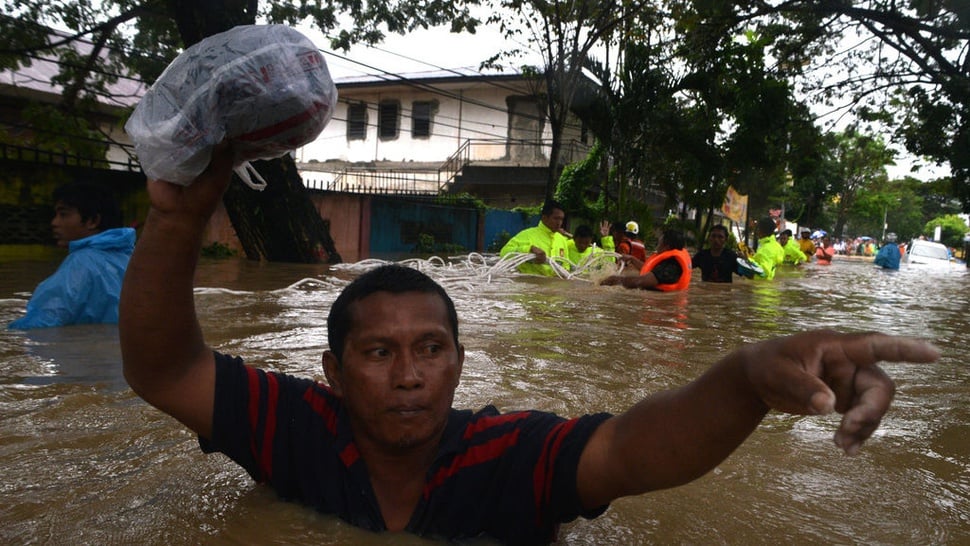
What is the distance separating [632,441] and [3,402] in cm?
288

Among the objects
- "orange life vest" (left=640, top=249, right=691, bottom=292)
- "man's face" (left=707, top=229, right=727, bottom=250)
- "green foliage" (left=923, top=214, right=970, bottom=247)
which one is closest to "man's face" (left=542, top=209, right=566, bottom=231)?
"orange life vest" (left=640, top=249, right=691, bottom=292)

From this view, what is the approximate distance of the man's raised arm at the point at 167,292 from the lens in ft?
5.44

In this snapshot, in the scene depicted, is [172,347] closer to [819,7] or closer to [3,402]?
[3,402]

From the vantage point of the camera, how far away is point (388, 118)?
94.0ft

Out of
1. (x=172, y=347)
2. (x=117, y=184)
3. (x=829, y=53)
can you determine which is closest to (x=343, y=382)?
(x=172, y=347)

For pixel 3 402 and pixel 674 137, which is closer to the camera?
pixel 3 402

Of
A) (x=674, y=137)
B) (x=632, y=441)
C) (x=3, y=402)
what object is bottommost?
(x=3, y=402)

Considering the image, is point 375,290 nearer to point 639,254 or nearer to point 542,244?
point 542,244

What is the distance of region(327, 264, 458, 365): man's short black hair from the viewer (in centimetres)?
188

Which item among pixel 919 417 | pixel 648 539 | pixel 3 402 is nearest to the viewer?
pixel 648 539

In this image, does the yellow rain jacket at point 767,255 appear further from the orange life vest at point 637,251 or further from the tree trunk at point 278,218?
the tree trunk at point 278,218

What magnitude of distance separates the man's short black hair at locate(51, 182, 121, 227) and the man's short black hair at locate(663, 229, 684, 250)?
5.90m

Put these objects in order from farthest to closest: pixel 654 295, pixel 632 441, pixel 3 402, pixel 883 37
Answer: pixel 883 37
pixel 654 295
pixel 3 402
pixel 632 441

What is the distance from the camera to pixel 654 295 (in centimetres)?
929
